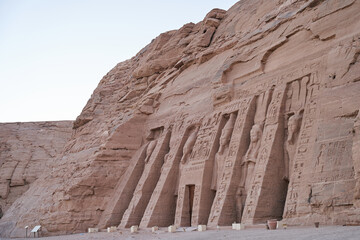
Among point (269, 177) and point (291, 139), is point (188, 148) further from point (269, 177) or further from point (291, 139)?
point (291, 139)

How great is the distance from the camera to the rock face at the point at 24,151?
27.7m

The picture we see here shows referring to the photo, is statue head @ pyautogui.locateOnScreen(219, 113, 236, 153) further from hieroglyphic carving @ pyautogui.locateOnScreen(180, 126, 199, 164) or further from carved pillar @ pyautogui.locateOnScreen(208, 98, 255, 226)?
hieroglyphic carving @ pyautogui.locateOnScreen(180, 126, 199, 164)

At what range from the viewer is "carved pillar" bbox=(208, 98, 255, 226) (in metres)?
12.6

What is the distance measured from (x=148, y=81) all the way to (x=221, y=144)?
351 inches

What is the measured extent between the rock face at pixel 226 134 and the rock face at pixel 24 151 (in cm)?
563

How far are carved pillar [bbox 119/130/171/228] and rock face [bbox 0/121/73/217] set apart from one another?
9871 mm

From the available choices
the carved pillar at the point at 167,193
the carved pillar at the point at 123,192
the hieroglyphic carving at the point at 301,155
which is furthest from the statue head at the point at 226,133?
the carved pillar at the point at 123,192

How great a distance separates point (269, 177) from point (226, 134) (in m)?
2.91

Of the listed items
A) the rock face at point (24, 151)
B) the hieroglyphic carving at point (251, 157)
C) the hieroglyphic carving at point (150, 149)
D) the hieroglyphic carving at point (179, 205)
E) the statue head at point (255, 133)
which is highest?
the rock face at point (24, 151)

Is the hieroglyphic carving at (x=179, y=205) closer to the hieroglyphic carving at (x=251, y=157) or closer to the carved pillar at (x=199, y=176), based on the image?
the carved pillar at (x=199, y=176)

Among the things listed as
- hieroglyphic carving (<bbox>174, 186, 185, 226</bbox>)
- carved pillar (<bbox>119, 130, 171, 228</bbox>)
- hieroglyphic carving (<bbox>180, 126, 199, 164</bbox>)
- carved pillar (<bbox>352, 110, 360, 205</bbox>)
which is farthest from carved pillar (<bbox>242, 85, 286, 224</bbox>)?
carved pillar (<bbox>119, 130, 171, 228</bbox>)

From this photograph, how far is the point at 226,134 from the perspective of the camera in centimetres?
1452

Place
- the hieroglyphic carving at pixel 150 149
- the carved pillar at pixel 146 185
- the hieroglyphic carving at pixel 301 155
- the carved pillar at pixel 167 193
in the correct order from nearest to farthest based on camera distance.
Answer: the hieroglyphic carving at pixel 301 155
the carved pillar at pixel 167 193
the carved pillar at pixel 146 185
the hieroglyphic carving at pixel 150 149

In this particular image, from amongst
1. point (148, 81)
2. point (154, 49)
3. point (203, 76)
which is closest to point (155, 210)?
point (203, 76)
